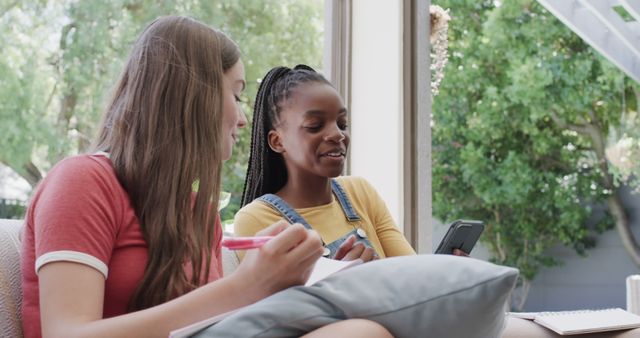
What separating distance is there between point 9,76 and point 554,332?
1951mm

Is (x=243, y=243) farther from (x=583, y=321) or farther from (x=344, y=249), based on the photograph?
(x=583, y=321)

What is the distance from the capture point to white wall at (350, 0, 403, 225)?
3.05m

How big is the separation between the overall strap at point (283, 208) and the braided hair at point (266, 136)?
0.37ft

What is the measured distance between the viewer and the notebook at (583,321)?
1.47 m

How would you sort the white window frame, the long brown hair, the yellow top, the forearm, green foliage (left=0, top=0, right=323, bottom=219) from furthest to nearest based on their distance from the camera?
the white window frame < green foliage (left=0, top=0, right=323, bottom=219) < the yellow top < the long brown hair < the forearm

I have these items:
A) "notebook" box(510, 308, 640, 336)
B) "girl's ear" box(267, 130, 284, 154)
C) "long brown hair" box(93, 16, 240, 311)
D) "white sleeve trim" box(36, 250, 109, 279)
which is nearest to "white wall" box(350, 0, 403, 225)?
"girl's ear" box(267, 130, 284, 154)

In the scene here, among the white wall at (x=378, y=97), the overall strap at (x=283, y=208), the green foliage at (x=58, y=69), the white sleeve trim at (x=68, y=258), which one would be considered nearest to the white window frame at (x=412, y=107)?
the white wall at (x=378, y=97)

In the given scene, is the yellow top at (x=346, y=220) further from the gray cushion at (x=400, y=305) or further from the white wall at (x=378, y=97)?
the white wall at (x=378, y=97)

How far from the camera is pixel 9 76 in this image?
104 inches

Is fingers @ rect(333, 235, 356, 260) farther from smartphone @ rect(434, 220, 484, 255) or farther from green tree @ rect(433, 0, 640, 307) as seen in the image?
green tree @ rect(433, 0, 640, 307)

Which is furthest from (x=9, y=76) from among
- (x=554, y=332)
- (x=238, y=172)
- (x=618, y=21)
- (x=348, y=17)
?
(x=618, y=21)

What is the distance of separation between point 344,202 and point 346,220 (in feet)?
0.19

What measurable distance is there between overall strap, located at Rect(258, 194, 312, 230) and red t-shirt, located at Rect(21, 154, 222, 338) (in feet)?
2.16

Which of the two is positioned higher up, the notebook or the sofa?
the sofa
